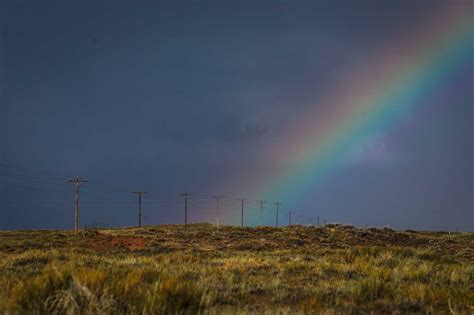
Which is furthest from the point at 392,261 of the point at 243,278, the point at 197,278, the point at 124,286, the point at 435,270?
the point at 124,286

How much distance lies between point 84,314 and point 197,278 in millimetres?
6292

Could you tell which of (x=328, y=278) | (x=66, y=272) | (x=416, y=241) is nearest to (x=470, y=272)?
(x=328, y=278)

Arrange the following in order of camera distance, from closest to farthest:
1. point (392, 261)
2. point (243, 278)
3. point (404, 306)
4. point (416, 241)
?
point (404, 306), point (243, 278), point (392, 261), point (416, 241)

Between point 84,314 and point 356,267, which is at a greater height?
point 84,314

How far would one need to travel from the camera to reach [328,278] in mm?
11789

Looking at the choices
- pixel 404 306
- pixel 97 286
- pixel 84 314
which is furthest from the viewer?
pixel 404 306

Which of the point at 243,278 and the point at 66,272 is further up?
the point at 66,272

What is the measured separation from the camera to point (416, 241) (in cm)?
4194

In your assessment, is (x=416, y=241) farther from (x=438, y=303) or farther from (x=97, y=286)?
(x=97, y=286)

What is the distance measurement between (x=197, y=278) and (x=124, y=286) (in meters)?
4.78

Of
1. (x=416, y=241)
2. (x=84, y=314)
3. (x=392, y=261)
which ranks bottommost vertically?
(x=416, y=241)

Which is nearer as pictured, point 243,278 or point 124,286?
point 124,286

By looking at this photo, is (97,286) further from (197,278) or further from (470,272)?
(470,272)

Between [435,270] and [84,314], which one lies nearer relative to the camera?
[84,314]
